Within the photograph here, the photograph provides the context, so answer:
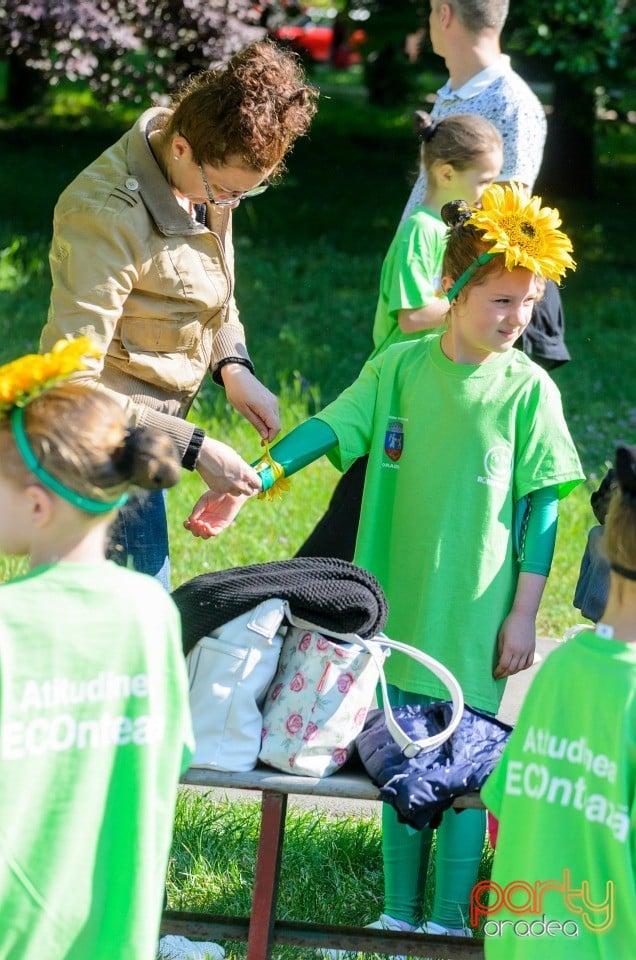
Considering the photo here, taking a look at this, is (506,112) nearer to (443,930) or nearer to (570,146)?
(443,930)

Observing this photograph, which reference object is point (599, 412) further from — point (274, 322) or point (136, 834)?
point (136, 834)

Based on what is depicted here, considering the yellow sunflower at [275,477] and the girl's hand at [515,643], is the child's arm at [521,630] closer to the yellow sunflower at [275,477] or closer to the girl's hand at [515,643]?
the girl's hand at [515,643]

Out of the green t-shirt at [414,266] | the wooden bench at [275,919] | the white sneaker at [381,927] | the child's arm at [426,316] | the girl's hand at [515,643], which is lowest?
the white sneaker at [381,927]

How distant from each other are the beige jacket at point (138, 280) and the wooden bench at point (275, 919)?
0.82 m

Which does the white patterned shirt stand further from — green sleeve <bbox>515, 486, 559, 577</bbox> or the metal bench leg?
the metal bench leg

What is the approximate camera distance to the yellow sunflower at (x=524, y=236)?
3.23 m

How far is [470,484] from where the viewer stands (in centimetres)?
332

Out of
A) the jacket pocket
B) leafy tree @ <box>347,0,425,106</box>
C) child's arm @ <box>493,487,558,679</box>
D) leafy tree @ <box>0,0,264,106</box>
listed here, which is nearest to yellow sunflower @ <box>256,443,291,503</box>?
the jacket pocket

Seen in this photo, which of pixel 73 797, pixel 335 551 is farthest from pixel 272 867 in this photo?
pixel 335 551

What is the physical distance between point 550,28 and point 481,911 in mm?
9385

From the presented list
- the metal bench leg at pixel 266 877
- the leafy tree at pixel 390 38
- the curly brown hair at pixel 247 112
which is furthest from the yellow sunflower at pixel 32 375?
the leafy tree at pixel 390 38

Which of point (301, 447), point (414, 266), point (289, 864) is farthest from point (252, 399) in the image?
point (289, 864)

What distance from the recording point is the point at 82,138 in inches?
621

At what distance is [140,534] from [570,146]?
11.4 metres
